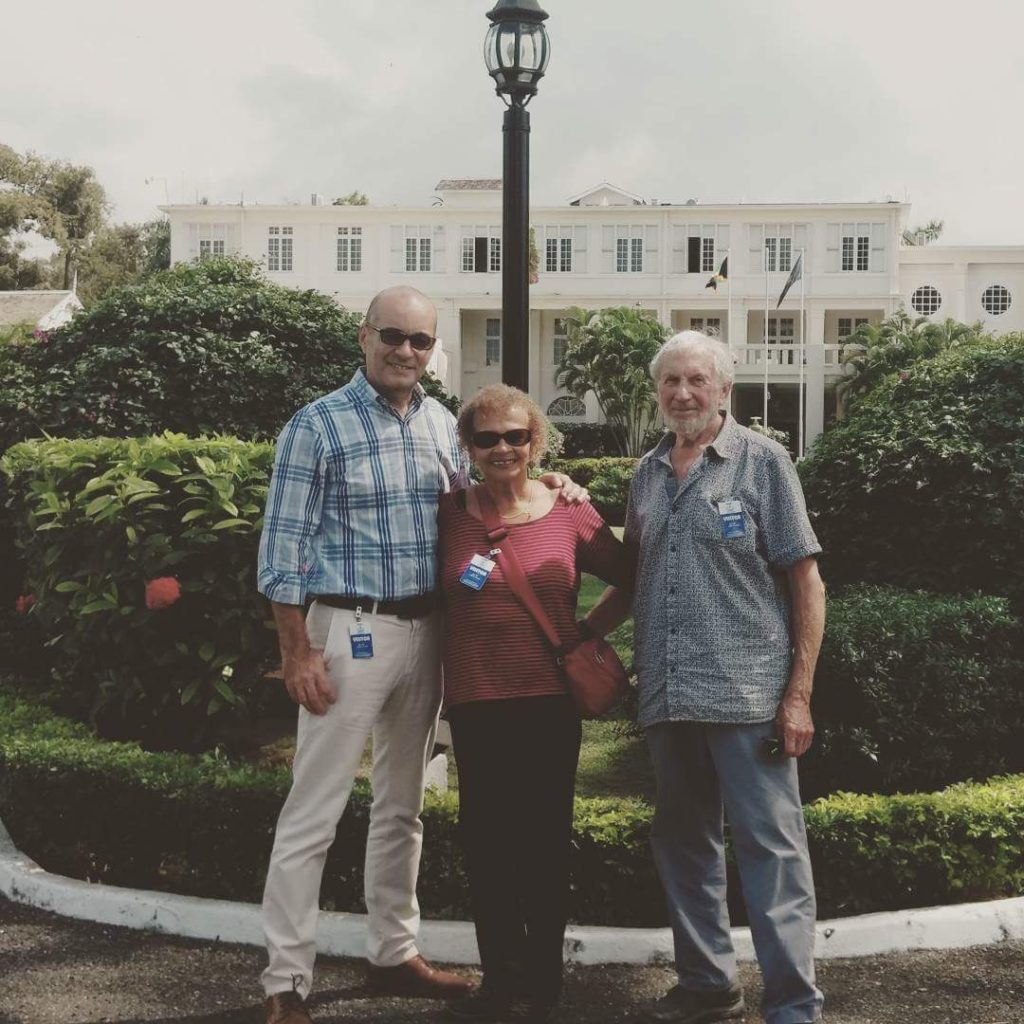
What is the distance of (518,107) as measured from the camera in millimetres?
5859

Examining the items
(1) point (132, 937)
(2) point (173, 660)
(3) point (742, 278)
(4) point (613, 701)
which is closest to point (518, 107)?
(2) point (173, 660)

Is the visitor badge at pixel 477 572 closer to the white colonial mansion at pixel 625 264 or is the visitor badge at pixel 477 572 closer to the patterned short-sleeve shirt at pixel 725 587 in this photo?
the patterned short-sleeve shirt at pixel 725 587

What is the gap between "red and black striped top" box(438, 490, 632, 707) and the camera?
11.8ft

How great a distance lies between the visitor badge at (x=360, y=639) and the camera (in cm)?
360

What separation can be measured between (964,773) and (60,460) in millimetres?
4195

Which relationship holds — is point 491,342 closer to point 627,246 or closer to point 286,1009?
point 627,246

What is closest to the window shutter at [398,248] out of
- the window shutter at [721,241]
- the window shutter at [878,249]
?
the window shutter at [721,241]

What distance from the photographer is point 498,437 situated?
3678mm

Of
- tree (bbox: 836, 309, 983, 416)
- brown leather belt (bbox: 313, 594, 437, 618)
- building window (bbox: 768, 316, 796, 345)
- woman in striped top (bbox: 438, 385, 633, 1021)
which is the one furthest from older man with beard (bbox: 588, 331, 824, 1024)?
building window (bbox: 768, 316, 796, 345)

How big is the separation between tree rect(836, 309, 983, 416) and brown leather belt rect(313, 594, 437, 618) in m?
40.3

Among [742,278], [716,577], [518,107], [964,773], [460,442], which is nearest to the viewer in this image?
[716,577]

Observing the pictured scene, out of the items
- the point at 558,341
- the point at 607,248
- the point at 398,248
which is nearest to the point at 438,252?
the point at 398,248

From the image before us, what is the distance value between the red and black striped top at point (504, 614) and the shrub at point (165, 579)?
1804 millimetres

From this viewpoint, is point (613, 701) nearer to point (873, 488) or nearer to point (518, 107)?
point (873, 488)
